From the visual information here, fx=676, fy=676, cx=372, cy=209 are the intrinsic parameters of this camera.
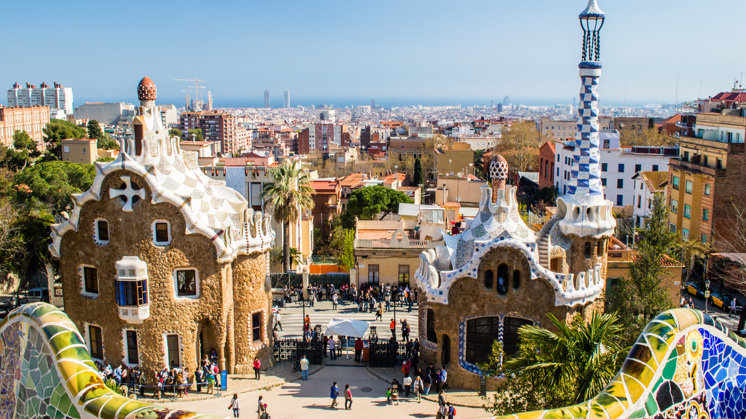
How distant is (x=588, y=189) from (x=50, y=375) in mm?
23152

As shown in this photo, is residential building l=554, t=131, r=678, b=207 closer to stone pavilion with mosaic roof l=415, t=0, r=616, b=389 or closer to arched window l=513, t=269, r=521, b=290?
stone pavilion with mosaic roof l=415, t=0, r=616, b=389

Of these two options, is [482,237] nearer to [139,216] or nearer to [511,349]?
[511,349]

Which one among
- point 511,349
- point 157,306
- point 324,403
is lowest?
point 324,403

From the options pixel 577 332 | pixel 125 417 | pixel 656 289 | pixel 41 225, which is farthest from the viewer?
pixel 41 225

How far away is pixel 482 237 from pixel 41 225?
2831 centimetres

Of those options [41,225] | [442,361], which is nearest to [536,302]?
[442,361]

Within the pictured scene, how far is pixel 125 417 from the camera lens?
11.1 meters

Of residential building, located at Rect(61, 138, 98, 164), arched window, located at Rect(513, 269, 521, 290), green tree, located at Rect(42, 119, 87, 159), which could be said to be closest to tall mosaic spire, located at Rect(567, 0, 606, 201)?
arched window, located at Rect(513, 269, 521, 290)

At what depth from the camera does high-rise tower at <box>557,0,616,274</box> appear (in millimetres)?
29016

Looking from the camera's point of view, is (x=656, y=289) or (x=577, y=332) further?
(x=656, y=289)

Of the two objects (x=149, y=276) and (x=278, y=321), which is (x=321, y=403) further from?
(x=278, y=321)

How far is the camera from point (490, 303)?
27.2 m

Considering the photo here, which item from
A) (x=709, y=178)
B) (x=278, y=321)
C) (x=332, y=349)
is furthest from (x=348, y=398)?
(x=709, y=178)

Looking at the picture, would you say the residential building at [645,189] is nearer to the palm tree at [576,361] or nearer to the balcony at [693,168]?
the balcony at [693,168]
